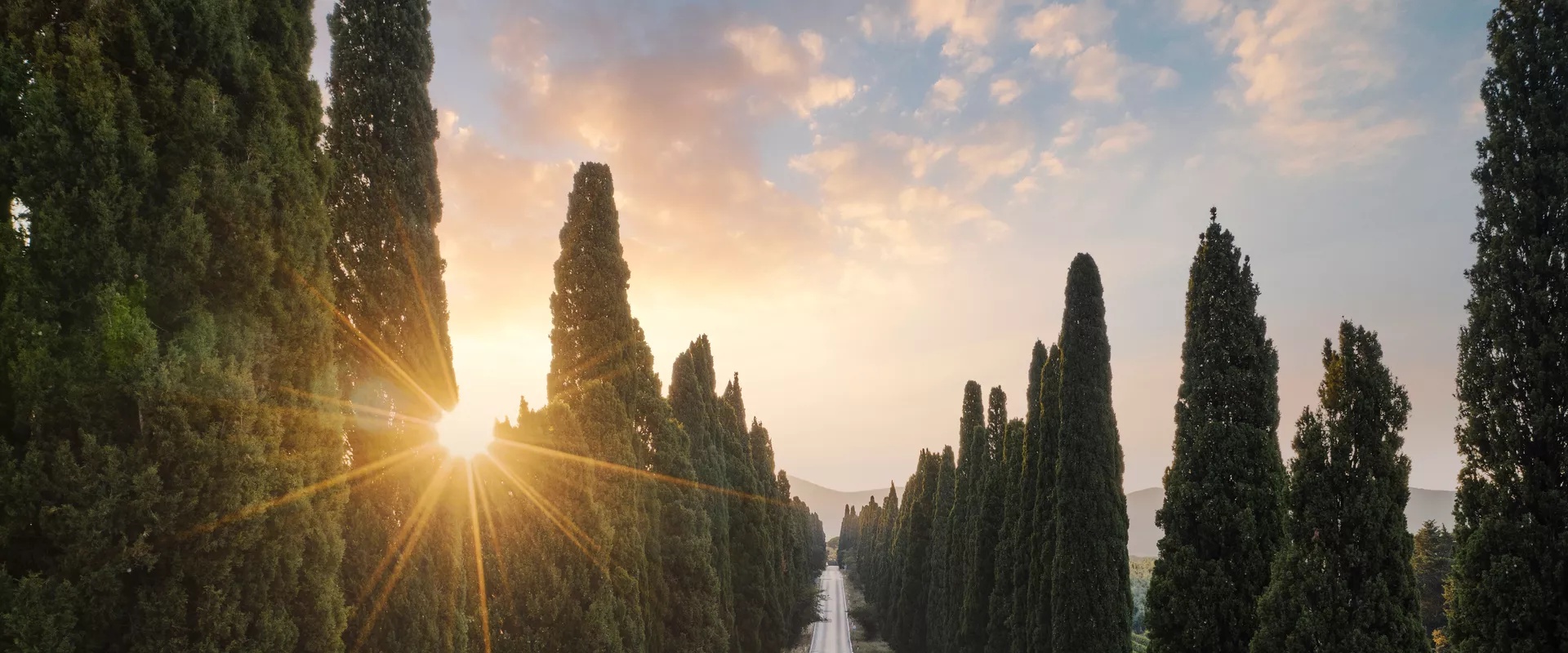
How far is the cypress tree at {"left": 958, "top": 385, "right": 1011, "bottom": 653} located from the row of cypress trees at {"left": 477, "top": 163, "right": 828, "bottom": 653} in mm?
8554

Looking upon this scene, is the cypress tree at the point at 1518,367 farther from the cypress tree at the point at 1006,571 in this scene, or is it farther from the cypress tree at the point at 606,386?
the cypress tree at the point at 1006,571

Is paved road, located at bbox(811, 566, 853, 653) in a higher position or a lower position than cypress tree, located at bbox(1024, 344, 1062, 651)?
lower

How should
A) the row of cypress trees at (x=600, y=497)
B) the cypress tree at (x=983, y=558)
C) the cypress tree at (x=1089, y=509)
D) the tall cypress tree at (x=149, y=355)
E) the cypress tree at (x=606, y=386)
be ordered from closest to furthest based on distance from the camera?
the tall cypress tree at (x=149, y=355), the row of cypress trees at (x=600, y=497), the cypress tree at (x=606, y=386), the cypress tree at (x=1089, y=509), the cypress tree at (x=983, y=558)

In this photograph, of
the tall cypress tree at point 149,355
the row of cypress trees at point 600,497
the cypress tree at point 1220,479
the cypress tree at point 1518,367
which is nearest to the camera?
the tall cypress tree at point 149,355

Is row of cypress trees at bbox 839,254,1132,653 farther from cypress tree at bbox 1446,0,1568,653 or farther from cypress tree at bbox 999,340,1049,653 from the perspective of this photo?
cypress tree at bbox 1446,0,1568,653

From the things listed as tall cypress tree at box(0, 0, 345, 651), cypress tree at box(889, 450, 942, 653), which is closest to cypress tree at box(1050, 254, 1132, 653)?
tall cypress tree at box(0, 0, 345, 651)

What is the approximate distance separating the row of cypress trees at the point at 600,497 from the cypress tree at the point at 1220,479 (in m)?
9.99

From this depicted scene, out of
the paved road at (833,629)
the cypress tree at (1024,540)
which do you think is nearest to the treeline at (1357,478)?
the cypress tree at (1024,540)

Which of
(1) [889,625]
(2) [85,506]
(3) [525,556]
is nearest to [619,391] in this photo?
(3) [525,556]

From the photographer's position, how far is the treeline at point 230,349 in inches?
206

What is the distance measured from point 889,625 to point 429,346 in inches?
1722

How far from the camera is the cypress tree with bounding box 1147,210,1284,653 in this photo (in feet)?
38.9

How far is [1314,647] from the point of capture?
9578 mm

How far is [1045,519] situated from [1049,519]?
22 centimetres
